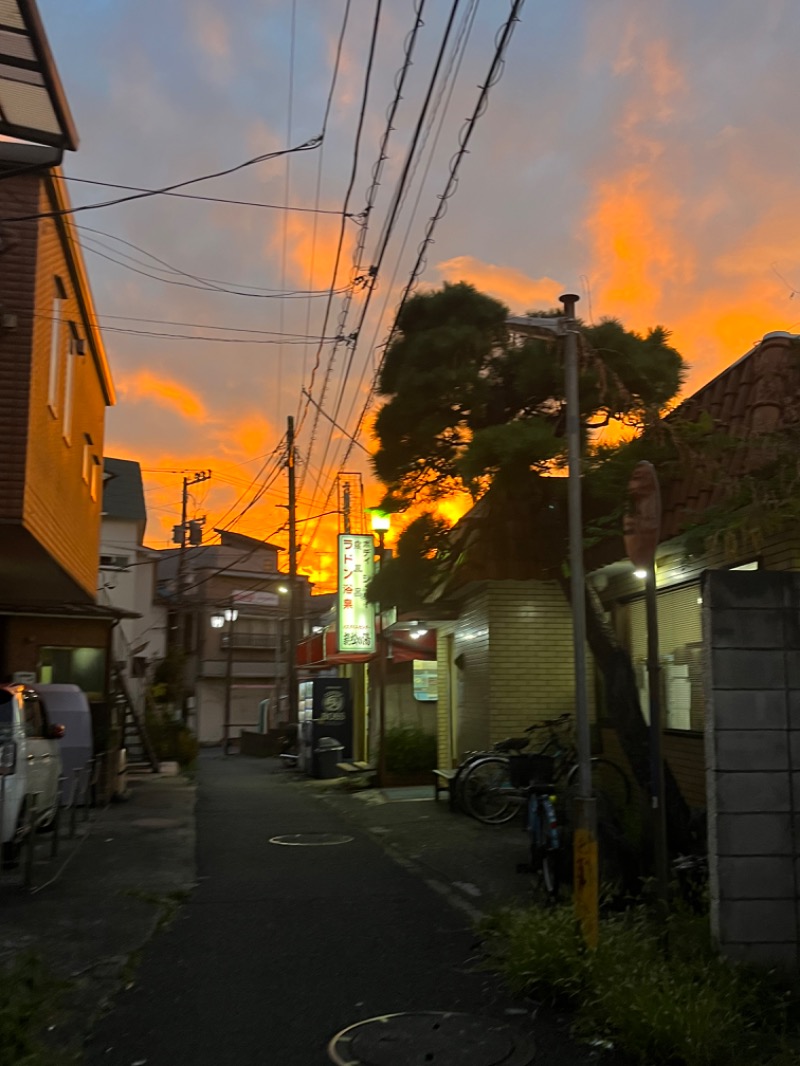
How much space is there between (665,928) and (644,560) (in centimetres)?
230

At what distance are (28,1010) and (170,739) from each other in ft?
63.7

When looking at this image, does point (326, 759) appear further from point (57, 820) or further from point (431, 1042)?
point (431, 1042)

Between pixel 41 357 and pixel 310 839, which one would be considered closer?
pixel 41 357

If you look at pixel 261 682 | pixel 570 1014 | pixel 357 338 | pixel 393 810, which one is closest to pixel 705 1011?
pixel 570 1014

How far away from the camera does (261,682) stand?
53.9m

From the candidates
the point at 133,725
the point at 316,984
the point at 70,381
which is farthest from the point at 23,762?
the point at 133,725

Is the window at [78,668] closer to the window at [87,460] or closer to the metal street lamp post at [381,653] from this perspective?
the window at [87,460]

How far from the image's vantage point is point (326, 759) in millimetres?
22344

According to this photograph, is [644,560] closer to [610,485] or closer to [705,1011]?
[705,1011]

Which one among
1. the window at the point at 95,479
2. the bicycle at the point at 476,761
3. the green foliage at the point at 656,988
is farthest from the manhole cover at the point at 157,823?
the green foliage at the point at 656,988

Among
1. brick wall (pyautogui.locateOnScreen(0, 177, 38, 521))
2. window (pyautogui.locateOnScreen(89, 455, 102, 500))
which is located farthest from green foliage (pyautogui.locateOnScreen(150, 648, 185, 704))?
brick wall (pyautogui.locateOnScreen(0, 177, 38, 521))

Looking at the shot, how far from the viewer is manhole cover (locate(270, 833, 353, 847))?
38.6ft

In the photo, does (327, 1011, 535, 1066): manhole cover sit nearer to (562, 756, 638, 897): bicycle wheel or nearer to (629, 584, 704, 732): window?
(562, 756, 638, 897): bicycle wheel

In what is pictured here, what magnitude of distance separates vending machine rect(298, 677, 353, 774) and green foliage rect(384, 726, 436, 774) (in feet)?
15.6
